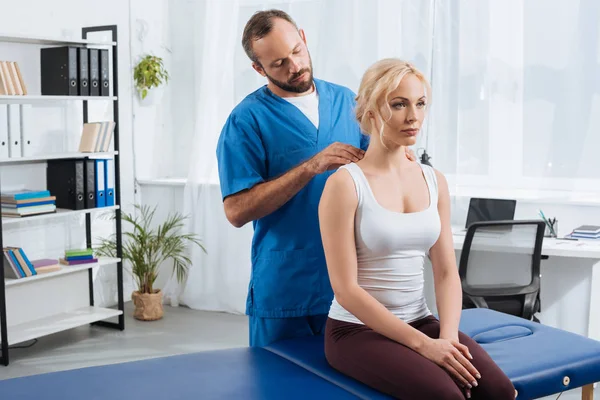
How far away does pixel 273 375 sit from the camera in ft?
5.88

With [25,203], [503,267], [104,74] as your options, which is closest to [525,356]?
[503,267]

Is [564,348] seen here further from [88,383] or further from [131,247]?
[131,247]

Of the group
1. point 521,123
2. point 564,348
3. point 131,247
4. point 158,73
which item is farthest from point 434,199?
point 158,73

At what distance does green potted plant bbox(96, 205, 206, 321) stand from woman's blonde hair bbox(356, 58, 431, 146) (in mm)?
2782

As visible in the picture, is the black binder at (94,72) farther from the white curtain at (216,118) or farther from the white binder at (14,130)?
the white curtain at (216,118)

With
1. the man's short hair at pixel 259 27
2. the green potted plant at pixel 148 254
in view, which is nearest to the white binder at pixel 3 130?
the green potted plant at pixel 148 254

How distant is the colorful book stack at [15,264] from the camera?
3779 millimetres

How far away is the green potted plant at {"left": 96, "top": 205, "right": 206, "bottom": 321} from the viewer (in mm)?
4477

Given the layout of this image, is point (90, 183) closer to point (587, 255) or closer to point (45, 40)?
point (45, 40)

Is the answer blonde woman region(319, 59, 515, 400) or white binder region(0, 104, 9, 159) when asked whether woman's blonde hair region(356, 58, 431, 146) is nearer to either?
blonde woman region(319, 59, 515, 400)

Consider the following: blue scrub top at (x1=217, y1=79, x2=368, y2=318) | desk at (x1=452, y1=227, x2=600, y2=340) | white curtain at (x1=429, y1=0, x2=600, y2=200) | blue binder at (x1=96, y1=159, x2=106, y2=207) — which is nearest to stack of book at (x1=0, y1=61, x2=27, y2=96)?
blue binder at (x1=96, y1=159, x2=106, y2=207)

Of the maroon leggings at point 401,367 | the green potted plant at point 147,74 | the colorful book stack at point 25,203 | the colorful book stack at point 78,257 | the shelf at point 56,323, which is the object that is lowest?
the shelf at point 56,323

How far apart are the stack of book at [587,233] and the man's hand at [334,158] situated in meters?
2.18

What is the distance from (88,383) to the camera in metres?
1.74
